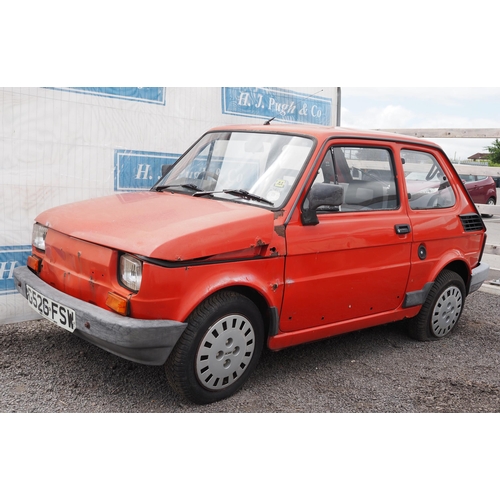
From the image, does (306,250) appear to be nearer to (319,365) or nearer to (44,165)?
(319,365)

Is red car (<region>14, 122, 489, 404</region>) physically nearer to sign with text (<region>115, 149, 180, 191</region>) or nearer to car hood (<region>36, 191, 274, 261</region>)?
car hood (<region>36, 191, 274, 261</region>)

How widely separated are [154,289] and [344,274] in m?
1.66

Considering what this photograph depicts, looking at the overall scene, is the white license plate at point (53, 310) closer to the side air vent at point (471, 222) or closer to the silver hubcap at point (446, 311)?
the silver hubcap at point (446, 311)

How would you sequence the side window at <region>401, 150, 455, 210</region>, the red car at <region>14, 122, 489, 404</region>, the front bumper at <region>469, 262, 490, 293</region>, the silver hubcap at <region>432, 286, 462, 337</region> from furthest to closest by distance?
the front bumper at <region>469, 262, 490, 293</region> < the silver hubcap at <region>432, 286, 462, 337</region> < the side window at <region>401, 150, 455, 210</region> < the red car at <region>14, 122, 489, 404</region>

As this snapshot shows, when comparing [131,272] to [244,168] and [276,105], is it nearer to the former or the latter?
[244,168]

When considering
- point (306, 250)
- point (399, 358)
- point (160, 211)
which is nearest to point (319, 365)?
point (399, 358)

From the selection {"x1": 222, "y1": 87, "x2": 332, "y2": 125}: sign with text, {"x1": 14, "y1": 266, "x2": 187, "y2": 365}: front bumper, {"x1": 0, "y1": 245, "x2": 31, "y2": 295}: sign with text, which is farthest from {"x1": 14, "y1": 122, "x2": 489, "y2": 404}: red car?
{"x1": 222, "y1": 87, "x2": 332, "y2": 125}: sign with text

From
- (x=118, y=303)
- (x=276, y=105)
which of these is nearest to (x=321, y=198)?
(x=118, y=303)

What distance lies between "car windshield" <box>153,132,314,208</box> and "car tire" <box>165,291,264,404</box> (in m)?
0.83

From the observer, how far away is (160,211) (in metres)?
3.90

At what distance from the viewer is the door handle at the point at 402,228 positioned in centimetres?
475

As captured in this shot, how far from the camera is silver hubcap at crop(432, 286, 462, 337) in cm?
542

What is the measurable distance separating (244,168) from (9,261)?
2.49 metres

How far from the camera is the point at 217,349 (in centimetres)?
371
